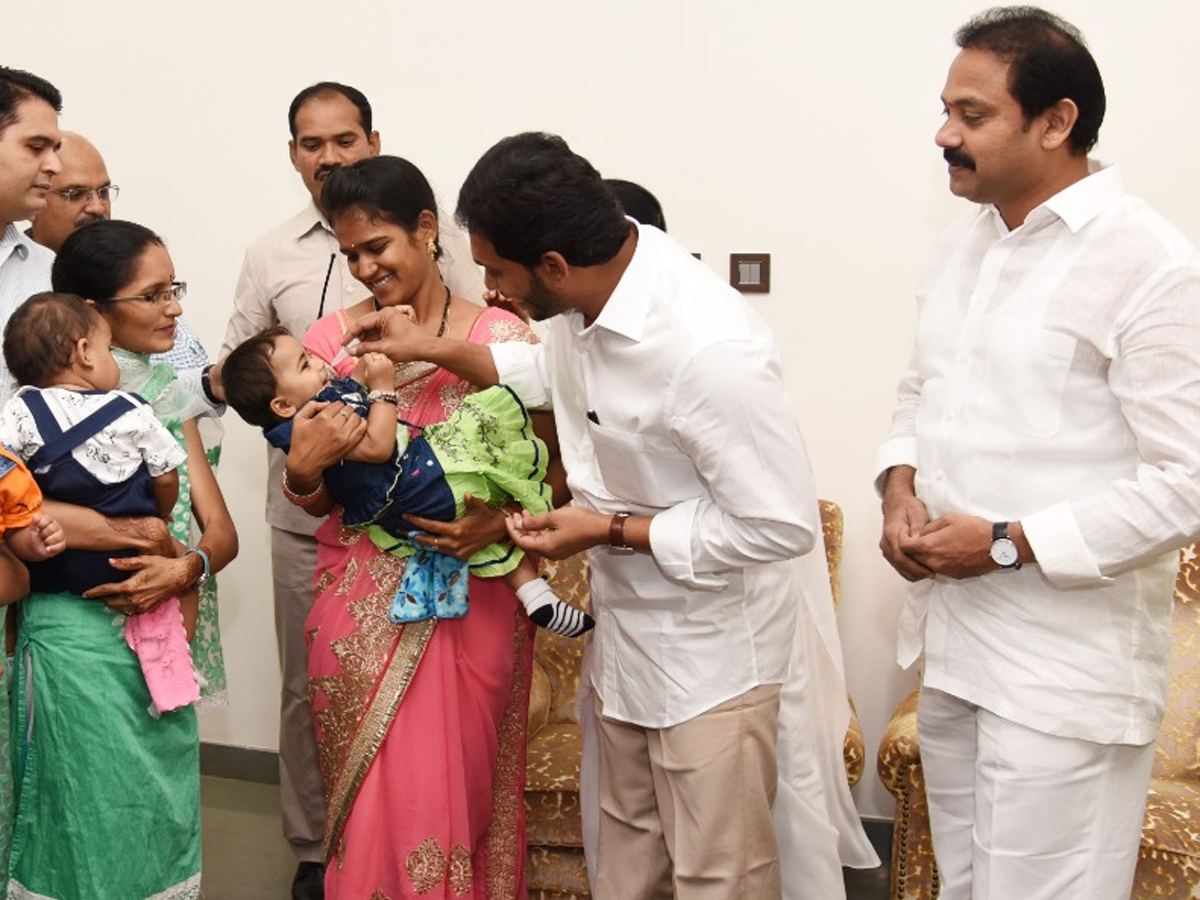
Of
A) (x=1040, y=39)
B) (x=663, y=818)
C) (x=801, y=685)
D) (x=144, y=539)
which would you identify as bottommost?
(x=663, y=818)

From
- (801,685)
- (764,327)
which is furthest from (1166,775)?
(764,327)

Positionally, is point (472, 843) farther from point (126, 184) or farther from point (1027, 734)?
point (126, 184)

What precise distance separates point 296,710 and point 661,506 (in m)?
1.71

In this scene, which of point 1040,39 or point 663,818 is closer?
point 1040,39

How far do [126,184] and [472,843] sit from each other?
2539 millimetres

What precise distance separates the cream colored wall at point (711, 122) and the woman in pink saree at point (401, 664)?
1177 mm

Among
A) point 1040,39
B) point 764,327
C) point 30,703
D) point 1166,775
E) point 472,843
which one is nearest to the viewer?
point 1040,39

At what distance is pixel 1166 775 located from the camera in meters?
3.06

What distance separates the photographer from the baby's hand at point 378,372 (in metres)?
2.40

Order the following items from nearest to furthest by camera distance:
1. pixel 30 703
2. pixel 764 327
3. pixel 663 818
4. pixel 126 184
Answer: pixel 764 327 < pixel 663 818 < pixel 30 703 < pixel 126 184

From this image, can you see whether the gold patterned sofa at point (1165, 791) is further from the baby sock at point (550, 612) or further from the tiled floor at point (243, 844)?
the tiled floor at point (243, 844)

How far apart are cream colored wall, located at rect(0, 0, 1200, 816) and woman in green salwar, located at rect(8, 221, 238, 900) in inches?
57.6

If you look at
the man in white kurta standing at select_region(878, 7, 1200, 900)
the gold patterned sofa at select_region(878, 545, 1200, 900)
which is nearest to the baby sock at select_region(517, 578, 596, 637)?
the man in white kurta standing at select_region(878, 7, 1200, 900)

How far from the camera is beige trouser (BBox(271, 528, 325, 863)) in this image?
11.0ft
